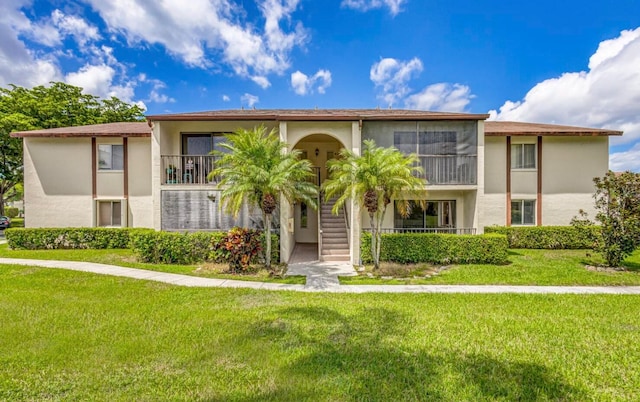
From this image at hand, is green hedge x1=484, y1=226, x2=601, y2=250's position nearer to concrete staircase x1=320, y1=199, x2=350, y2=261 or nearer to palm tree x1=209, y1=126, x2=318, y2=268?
concrete staircase x1=320, y1=199, x2=350, y2=261

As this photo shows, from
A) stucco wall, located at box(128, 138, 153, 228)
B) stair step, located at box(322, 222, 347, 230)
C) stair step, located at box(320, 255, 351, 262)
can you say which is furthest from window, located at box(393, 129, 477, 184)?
stucco wall, located at box(128, 138, 153, 228)

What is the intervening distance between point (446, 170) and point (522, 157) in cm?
562

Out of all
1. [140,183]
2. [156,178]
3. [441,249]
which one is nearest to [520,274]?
[441,249]

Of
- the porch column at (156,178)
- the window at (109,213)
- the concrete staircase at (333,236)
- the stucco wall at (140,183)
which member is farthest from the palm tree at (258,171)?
the window at (109,213)


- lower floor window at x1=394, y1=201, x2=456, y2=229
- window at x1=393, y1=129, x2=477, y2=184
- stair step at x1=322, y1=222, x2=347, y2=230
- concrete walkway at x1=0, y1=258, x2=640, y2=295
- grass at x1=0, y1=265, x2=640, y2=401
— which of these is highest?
window at x1=393, y1=129, x2=477, y2=184

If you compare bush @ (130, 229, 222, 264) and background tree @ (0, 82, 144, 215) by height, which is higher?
background tree @ (0, 82, 144, 215)

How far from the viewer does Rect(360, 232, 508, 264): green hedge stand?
11140 millimetres

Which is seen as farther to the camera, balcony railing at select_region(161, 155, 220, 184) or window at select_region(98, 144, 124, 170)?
window at select_region(98, 144, 124, 170)

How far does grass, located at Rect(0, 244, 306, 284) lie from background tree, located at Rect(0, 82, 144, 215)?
41.0ft

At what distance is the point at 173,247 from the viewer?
10945mm

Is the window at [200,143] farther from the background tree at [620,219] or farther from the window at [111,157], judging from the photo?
the background tree at [620,219]

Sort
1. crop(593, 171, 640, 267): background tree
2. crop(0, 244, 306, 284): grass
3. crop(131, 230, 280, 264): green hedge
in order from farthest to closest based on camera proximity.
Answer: crop(131, 230, 280, 264): green hedge, crop(593, 171, 640, 267): background tree, crop(0, 244, 306, 284): grass

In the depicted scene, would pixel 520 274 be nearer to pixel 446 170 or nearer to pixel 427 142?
pixel 446 170

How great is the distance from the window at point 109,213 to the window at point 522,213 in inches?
858
